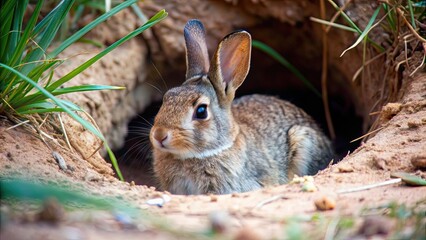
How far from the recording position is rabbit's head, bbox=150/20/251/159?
16.3 ft

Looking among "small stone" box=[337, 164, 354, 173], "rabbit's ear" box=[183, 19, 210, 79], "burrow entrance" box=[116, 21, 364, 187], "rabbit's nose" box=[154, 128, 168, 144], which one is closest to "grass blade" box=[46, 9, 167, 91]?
"rabbit's nose" box=[154, 128, 168, 144]

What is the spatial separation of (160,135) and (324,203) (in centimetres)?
173

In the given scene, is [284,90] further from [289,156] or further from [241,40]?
[241,40]

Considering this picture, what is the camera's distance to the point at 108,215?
3289mm

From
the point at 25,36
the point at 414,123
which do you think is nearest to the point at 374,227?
the point at 414,123

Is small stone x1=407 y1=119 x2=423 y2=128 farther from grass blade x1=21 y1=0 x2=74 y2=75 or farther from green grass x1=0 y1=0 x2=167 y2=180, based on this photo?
grass blade x1=21 y1=0 x2=74 y2=75

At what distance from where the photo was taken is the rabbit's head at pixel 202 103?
4969mm

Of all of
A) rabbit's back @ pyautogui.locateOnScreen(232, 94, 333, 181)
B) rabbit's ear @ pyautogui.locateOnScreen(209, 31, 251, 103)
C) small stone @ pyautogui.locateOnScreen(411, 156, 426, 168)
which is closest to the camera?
small stone @ pyautogui.locateOnScreen(411, 156, 426, 168)

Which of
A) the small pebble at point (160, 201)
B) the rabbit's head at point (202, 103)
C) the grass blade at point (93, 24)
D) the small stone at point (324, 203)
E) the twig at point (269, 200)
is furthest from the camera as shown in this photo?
the rabbit's head at point (202, 103)

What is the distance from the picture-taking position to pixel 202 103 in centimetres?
514

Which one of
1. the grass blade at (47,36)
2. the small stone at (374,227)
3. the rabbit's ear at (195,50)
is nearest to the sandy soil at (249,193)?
the small stone at (374,227)

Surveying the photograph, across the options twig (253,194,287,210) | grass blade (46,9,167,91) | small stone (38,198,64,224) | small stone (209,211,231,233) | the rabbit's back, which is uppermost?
grass blade (46,9,167,91)

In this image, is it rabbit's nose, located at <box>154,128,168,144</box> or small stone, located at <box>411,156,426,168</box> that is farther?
rabbit's nose, located at <box>154,128,168,144</box>

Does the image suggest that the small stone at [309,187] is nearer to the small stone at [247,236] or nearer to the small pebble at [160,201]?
the small pebble at [160,201]
